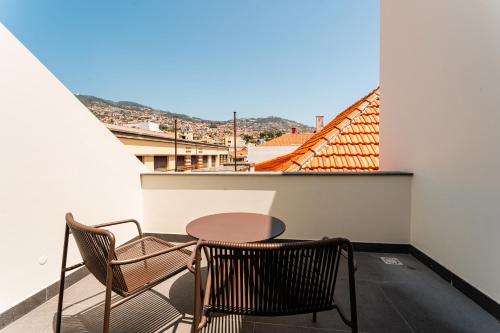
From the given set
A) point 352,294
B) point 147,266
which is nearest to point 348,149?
point 352,294

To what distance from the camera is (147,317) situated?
1933 mm

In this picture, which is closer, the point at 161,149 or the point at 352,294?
the point at 352,294

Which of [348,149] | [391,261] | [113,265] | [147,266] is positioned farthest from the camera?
[348,149]

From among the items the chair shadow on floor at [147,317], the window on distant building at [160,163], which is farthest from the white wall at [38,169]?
the window on distant building at [160,163]

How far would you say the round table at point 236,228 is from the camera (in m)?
1.89

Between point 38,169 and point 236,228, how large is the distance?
1.94m

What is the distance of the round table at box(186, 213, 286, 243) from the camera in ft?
6.22

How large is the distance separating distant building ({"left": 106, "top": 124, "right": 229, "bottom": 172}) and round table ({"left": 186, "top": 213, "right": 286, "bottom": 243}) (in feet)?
30.6

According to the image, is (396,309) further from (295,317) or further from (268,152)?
(268,152)

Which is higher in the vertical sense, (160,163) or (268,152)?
(268,152)

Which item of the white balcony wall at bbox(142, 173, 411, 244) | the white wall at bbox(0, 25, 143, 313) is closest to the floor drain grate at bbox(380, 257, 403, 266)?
the white balcony wall at bbox(142, 173, 411, 244)

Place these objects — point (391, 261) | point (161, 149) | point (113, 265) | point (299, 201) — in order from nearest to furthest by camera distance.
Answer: point (113, 265) → point (391, 261) → point (299, 201) → point (161, 149)

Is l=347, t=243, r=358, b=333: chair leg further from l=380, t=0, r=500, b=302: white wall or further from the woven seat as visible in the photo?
l=380, t=0, r=500, b=302: white wall

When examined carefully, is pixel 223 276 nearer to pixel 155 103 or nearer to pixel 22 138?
pixel 22 138
